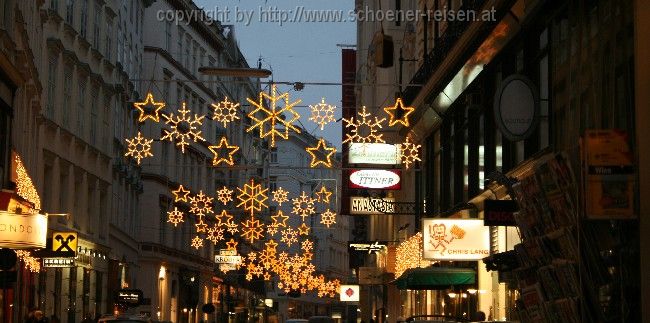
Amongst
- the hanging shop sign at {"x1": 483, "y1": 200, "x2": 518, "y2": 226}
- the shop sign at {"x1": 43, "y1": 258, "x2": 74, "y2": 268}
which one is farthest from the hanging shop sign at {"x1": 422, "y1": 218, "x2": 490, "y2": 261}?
the shop sign at {"x1": 43, "y1": 258, "x2": 74, "y2": 268}

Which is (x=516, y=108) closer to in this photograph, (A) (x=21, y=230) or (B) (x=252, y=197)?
(A) (x=21, y=230)

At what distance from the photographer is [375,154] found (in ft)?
132

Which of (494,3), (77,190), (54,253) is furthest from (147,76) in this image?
(494,3)

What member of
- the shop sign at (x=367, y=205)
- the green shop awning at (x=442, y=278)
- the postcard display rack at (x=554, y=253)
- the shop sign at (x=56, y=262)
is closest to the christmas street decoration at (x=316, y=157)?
the green shop awning at (x=442, y=278)

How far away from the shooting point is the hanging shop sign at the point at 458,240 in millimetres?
29406

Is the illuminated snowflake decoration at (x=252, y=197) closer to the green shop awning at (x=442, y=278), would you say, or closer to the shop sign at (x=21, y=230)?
the green shop awning at (x=442, y=278)

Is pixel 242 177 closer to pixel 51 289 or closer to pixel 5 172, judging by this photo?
pixel 51 289

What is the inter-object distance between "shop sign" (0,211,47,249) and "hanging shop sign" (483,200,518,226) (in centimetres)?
803

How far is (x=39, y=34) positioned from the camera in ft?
110

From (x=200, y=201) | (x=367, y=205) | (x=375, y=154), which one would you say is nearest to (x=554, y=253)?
(x=375, y=154)

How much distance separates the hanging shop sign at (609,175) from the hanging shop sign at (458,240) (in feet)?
51.0

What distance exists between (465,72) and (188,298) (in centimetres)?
4162

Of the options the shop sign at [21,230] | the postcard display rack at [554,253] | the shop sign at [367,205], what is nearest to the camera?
the postcard display rack at [554,253]

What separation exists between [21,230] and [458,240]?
1221 centimetres
